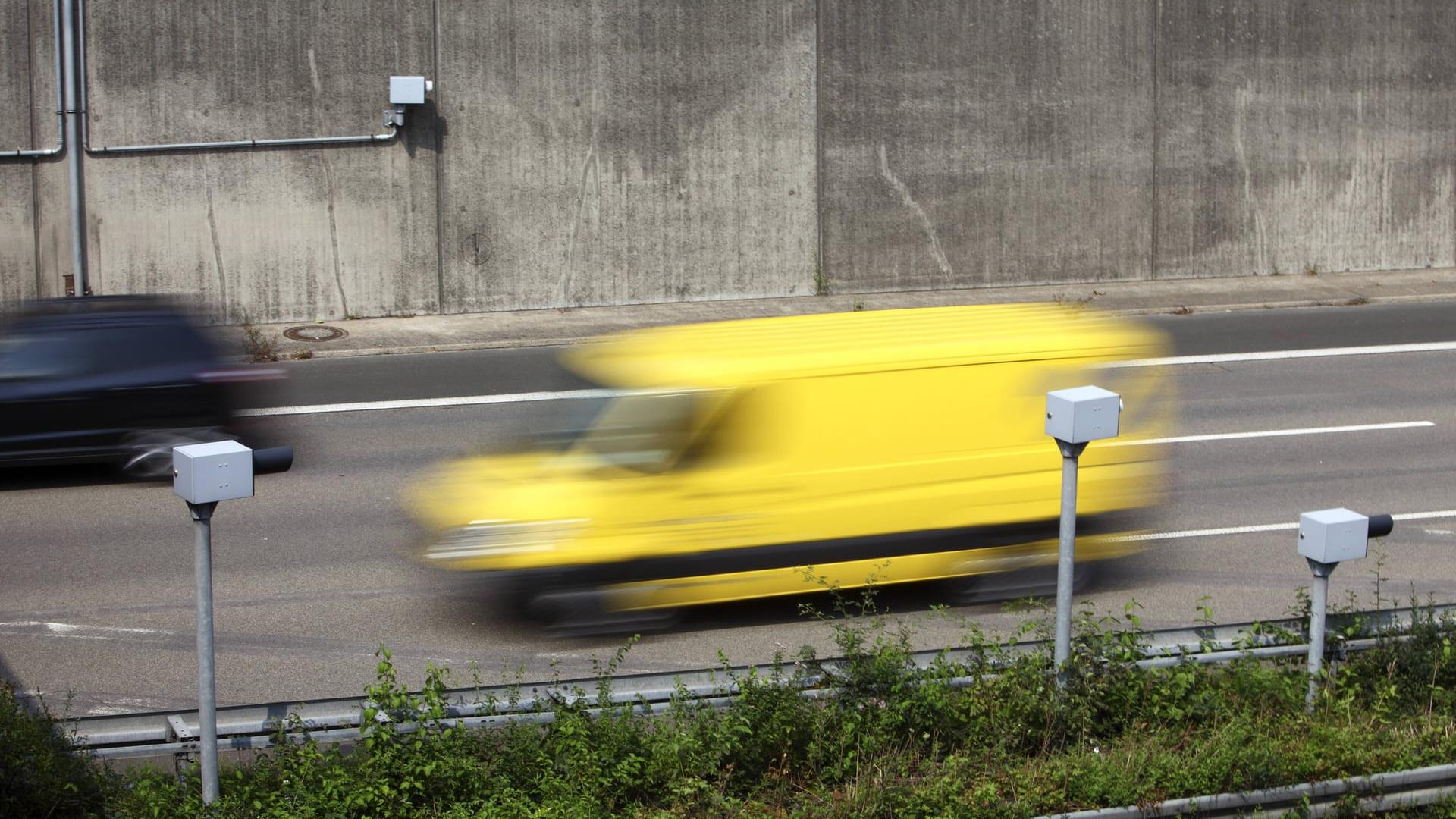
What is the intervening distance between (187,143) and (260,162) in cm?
92

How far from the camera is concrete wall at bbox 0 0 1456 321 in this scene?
20344 mm

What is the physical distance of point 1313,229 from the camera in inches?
979

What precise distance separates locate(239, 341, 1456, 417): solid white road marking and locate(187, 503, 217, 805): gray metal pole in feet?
11.6

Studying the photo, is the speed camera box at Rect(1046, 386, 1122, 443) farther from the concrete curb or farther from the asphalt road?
the concrete curb

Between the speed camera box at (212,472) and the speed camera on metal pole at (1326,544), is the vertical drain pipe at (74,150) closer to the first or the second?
the speed camera box at (212,472)

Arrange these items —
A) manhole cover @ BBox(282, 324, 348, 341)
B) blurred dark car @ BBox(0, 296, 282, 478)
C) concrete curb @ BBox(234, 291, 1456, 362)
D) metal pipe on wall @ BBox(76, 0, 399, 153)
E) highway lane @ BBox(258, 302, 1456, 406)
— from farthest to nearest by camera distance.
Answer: manhole cover @ BBox(282, 324, 348, 341) → metal pipe on wall @ BBox(76, 0, 399, 153) → concrete curb @ BBox(234, 291, 1456, 362) → highway lane @ BBox(258, 302, 1456, 406) → blurred dark car @ BBox(0, 296, 282, 478)

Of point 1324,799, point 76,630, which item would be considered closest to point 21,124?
point 76,630

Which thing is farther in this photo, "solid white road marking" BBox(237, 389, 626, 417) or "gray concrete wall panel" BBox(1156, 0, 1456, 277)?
"gray concrete wall panel" BBox(1156, 0, 1456, 277)

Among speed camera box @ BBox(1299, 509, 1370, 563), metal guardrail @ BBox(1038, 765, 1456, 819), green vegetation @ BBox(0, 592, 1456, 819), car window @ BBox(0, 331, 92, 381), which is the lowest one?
metal guardrail @ BBox(1038, 765, 1456, 819)

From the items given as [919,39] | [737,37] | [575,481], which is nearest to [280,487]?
[575,481]

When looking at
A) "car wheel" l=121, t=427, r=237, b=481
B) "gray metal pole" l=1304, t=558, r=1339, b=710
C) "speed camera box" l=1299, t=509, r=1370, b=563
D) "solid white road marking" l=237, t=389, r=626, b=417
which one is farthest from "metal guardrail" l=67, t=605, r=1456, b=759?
"solid white road marking" l=237, t=389, r=626, b=417

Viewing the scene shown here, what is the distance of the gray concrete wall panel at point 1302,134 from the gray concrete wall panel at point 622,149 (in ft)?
19.7

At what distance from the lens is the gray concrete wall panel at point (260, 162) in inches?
793

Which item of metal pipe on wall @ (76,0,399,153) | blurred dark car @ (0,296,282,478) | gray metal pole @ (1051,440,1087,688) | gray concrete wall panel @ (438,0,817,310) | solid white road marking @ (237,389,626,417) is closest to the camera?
gray metal pole @ (1051,440,1087,688)
